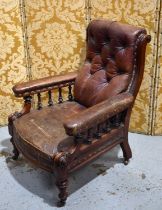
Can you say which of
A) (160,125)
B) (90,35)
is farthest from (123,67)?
(160,125)

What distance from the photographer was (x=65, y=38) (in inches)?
107

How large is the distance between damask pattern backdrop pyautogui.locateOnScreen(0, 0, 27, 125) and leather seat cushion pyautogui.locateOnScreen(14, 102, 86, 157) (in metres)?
0.59

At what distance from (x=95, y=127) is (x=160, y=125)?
36.2 inches

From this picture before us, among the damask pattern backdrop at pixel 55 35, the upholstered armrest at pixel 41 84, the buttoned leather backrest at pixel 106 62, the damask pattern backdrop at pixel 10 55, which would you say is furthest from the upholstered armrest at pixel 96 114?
the damask pattern backdrop at pixel 10 55

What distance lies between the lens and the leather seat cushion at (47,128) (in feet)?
6.73

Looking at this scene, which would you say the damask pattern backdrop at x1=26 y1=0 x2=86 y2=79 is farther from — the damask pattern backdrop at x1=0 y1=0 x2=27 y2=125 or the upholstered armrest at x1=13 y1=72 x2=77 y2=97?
the upholstered armrest at x1=13 y1=72 x2=77 y2=97

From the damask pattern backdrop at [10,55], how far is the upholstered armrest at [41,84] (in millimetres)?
515

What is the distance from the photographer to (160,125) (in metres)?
2.83

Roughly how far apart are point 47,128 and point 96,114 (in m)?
0.41

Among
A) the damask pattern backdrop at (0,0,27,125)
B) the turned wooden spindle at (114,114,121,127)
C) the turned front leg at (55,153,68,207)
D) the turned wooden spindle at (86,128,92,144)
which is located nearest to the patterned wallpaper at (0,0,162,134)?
the damask pattern backdrop at (0,0,27,125)

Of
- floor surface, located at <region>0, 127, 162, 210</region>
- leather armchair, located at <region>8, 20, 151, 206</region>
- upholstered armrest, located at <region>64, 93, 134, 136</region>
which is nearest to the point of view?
upholstered armrest, located at <region>64, 93, 134, 136</region>

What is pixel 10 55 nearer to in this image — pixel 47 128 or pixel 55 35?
pixel 55 35

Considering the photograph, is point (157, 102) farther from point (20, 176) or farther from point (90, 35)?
point (20, 176)

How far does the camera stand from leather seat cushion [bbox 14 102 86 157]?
6.73 feet
